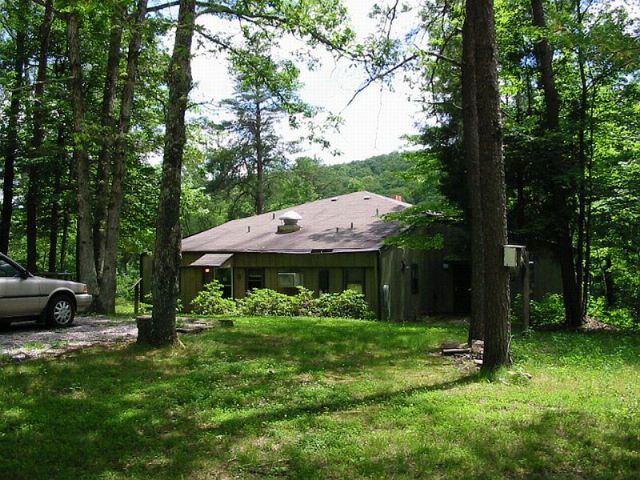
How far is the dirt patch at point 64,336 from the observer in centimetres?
813

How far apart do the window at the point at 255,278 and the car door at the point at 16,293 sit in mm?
12527

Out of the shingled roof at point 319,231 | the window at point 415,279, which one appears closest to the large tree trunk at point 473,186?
the shingled roof at point 319,231

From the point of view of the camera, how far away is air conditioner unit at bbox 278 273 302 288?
21094 mm

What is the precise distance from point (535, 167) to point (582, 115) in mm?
1826

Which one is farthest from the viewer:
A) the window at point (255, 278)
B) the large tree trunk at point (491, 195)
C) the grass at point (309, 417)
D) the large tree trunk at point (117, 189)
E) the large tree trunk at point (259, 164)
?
the large tree trunk at point (259, 164)

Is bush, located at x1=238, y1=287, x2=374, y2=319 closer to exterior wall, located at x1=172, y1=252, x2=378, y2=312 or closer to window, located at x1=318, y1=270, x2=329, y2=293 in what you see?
exterior wall, located at x1=172, y1=252, x2=378, y2=312

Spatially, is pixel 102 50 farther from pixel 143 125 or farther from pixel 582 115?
pixel 582 115

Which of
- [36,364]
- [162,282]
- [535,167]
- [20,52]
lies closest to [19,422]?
[36,364]

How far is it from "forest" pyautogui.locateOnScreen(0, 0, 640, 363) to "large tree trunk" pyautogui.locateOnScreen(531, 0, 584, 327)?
5 centimetres

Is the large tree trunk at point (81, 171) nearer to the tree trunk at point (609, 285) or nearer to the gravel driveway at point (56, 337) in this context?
the gravel driveway at point (56, 337)

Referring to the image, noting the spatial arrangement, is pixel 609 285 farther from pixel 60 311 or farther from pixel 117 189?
pixel 60 311

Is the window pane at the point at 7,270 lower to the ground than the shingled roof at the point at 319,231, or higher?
lower

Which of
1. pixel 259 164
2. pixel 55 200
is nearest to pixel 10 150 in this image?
pixel 55 200

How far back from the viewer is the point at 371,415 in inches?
213
